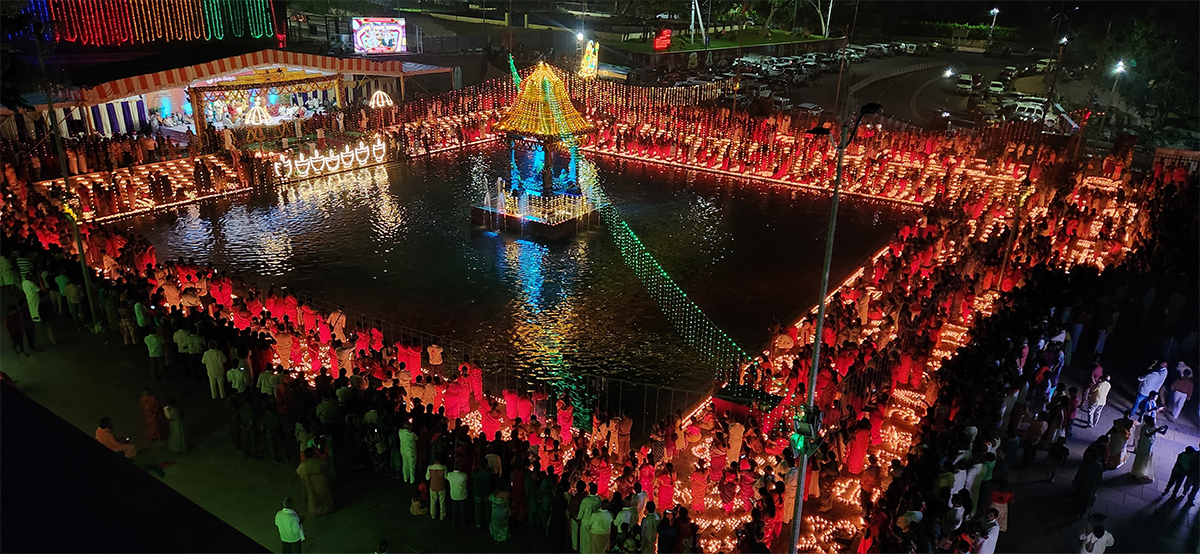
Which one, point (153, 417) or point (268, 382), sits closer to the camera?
point (153, 417)

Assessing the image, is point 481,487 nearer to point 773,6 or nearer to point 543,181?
point 543,181

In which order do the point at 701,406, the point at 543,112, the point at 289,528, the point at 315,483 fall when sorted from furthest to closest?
the point at 543,112
the point at 701,406
the point at 315,483
the point at 289,528

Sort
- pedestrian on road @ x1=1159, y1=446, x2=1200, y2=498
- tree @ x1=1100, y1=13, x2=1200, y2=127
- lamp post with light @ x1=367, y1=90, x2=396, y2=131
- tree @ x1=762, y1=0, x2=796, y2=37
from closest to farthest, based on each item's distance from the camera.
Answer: pedestrian on road @ x1=1159, y1=446, x2=1200, y2=498, lamp post with light @ x1=367, y1=90, x2=396, y2=131, tree @ x1=1100, y1=13, x2=1200, y2=127, tree @ x1=762, y1=0, x2=796, y2=37

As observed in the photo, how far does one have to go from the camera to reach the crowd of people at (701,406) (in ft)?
34.6

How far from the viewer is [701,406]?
14.1 meters

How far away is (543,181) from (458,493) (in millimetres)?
14005

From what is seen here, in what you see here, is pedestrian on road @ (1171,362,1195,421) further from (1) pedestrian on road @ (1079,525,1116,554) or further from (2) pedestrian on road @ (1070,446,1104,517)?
(1) pedestrian on road @ (1079,525,1116,554)

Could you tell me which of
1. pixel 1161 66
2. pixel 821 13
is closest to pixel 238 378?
pixel 1161 66

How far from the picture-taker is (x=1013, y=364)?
13391 millimetres

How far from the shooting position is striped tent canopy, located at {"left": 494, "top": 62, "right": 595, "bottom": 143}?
22328 mm

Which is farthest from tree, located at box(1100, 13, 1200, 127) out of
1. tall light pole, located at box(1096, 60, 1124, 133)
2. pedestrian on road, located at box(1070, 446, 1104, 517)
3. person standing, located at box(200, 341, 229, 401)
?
person standing, located at box(200, 341, 229, 401)

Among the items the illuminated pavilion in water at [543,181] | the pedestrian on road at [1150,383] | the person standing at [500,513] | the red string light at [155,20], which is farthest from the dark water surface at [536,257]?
the red string light at [155,20]

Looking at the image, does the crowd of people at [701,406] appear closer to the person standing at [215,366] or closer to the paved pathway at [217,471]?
the person standing at [215,366]

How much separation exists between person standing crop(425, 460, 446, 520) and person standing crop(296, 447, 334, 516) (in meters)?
1.33
